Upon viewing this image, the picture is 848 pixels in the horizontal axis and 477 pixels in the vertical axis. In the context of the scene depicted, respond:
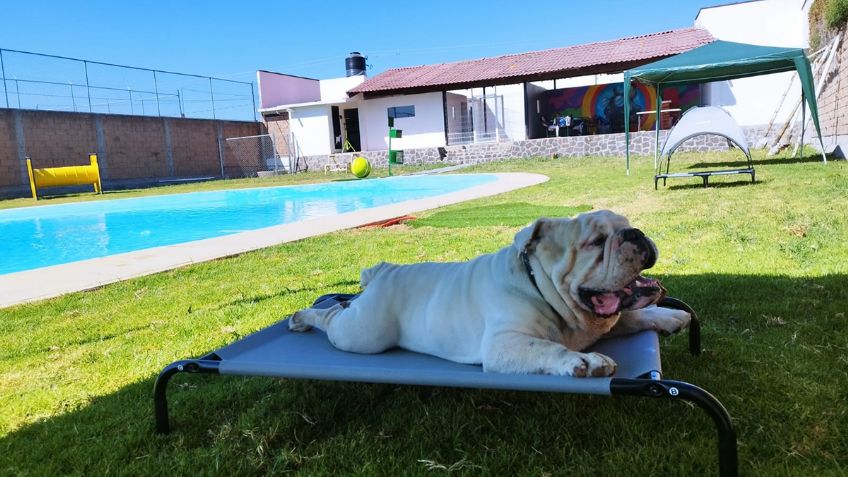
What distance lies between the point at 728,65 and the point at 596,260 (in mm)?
11870

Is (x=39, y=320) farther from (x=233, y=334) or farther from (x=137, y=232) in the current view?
(x=137, y=232)

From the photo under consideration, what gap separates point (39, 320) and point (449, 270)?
3516mm

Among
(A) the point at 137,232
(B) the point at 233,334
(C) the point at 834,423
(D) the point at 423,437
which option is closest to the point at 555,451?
(D) the point at 423,437

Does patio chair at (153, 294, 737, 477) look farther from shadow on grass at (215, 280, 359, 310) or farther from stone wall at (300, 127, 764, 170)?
stone wall at (300, 127, 764, 170)

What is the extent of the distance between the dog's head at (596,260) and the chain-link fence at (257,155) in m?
27.8

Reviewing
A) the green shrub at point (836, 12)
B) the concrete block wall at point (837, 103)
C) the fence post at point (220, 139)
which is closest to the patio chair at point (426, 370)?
the concrete block wall at point (837, 103)

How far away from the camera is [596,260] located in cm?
207

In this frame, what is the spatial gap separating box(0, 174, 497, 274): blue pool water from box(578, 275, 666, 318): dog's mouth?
858 centimetres

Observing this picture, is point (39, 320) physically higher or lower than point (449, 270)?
lower

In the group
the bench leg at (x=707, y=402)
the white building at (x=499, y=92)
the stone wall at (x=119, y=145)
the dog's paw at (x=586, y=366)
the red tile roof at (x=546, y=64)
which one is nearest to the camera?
the bench leg at (x=707, y=402)

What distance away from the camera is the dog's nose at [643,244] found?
78.0 inches

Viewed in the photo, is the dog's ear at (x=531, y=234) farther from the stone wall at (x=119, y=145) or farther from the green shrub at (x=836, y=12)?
the stone wall at (x=119, y=145)

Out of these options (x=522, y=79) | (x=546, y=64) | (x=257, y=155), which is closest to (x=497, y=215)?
(x=522, y=79)

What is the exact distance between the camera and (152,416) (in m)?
2.65
